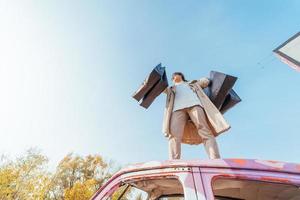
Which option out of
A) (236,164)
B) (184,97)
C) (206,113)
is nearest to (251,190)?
→ (236,164)

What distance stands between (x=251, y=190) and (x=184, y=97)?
4.76 ft

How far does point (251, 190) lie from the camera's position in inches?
79.1

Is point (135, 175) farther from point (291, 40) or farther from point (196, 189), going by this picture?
point (291, 40)

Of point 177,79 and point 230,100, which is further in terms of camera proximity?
point 177,79

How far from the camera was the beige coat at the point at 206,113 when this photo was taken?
287 cm

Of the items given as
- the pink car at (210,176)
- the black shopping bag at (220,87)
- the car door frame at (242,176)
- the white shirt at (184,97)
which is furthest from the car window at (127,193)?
the black shopping bag at (220,87)

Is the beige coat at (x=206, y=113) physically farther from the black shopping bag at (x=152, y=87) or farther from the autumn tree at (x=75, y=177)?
the autumn tree at (x=75, y=177)

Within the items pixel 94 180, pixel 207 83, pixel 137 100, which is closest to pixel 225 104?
pixel 207 83

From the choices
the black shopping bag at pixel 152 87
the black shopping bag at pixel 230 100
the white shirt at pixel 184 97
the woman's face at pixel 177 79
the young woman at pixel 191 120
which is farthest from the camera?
the woman's face at pixel 177 79

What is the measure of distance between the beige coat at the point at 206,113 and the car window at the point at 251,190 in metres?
0.77

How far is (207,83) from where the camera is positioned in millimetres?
3438

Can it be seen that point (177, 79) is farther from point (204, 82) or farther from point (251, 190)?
point (251, 190)

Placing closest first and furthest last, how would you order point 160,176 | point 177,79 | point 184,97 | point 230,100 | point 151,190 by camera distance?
1. point 160,176
2. point 151,190
3. point 184,97
4. point 230,100
5. point 177,79

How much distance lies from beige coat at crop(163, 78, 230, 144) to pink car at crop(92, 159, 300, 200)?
97 centimetres
